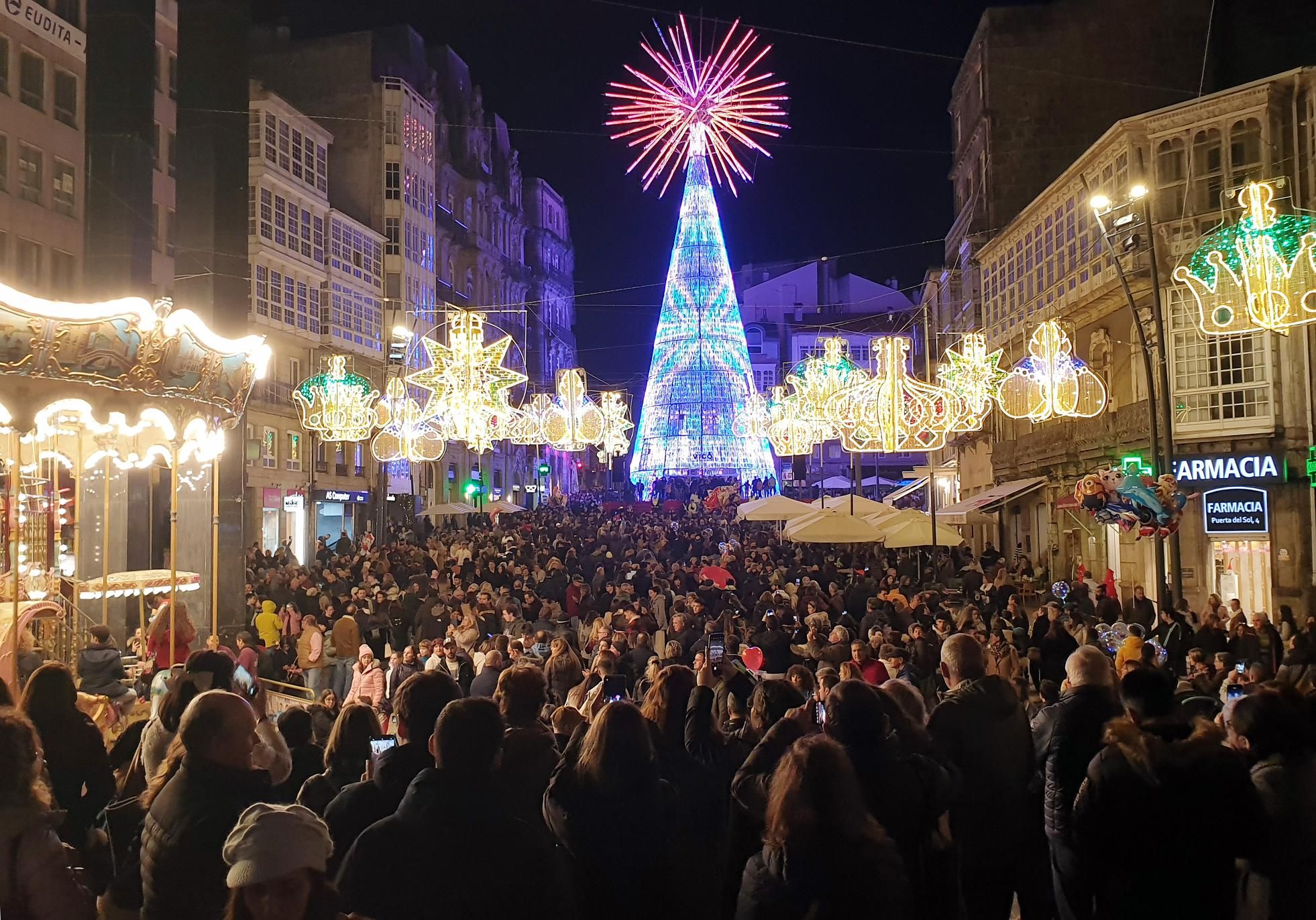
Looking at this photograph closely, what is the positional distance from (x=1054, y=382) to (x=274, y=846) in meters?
16.0

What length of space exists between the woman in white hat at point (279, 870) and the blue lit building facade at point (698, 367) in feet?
158

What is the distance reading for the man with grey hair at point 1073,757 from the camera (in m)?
4.85

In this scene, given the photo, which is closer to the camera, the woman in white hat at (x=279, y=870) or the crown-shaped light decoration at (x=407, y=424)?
the woman in white hat at (x=279, y=870)

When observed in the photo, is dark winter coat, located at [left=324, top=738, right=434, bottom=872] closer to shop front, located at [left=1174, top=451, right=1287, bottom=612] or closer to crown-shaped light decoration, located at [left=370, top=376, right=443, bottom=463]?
crown-shaped light decoration, located at [left=370, top=376, right=443, bottom=463]

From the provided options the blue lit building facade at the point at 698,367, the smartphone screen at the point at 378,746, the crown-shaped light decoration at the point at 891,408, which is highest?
the blue lit building facade at the point at 698,367

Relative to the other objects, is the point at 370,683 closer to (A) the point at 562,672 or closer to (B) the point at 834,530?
(A) the point at 562,672

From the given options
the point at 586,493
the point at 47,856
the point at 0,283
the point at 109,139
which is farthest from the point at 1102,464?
the point at 586,493

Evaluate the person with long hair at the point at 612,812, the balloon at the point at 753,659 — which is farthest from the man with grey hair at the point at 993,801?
the balloon at the point at 753,659

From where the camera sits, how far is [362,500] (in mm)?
43625

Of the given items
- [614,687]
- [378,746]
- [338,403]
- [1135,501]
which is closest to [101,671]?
[614,687]

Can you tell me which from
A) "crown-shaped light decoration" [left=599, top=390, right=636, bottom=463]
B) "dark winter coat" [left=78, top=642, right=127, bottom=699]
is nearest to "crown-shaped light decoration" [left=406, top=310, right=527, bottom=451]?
"crown-shaped light decoration" [left=599, top=390, right=636, bottom=463]

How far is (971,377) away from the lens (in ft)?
62.3

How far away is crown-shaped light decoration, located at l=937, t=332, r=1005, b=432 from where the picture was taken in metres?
18.8

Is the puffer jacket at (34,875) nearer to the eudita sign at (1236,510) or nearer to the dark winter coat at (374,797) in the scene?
the dark winter coat at (374,797)
